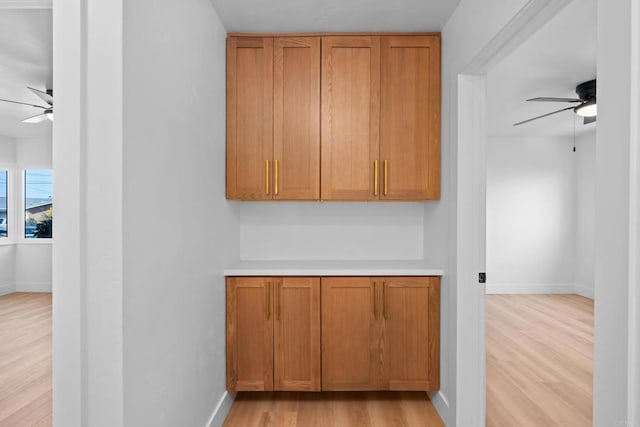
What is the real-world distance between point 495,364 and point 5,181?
7.60 metres

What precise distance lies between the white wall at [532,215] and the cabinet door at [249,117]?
4.78 metres

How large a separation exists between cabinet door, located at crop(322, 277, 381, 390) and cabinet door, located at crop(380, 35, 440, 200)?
759 millimetres

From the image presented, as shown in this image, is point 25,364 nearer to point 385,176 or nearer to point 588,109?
point 385,176

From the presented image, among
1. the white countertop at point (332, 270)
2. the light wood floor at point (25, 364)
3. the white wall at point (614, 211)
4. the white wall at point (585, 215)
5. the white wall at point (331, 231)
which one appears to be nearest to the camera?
the white wall at point (614, 211)

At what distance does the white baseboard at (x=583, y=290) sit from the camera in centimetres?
585

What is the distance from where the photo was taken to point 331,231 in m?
3.10

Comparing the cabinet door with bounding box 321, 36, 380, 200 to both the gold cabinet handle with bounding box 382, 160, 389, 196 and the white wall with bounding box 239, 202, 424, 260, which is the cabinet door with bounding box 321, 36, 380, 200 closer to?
the gold cabinet handle with bounding box 382, 160, 389, 196

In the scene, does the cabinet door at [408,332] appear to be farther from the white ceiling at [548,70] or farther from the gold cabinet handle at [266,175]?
the white ceiling at [548,70]

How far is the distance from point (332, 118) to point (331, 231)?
0.95 meters

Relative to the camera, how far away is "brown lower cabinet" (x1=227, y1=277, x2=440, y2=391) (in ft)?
8.30

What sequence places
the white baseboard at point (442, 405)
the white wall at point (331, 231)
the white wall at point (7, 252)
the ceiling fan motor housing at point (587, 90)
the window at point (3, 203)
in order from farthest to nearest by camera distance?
the window at point (3, 203) → the white wall at point (7, 252) → the ceiling fan motor housing at point (587, 90) → the white wall at point (331, 231) → the white baseboard at point (442, 405)

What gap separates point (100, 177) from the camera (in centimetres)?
120

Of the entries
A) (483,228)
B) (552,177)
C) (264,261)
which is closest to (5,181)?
(264,261)

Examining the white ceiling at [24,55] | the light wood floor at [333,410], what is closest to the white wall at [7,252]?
the white ceiling at [24,55]
